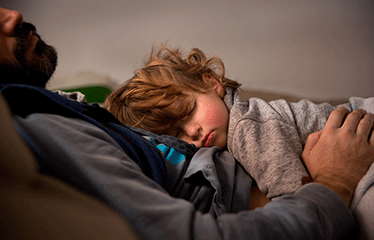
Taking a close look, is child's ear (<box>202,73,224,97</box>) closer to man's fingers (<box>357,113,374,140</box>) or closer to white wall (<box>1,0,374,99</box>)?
white wall (<box>1,0,374,99</box>)

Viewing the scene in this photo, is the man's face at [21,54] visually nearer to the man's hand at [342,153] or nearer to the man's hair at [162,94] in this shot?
the man's hair at [162,94]

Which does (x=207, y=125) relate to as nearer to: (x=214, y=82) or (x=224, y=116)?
(x=224, y=116)

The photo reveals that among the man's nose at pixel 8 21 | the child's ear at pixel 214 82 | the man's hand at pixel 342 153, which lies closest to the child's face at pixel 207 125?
the child's ear at pixel 214 82

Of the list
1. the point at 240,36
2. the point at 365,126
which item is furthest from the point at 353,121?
the point at 240,36

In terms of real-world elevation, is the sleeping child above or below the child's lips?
above

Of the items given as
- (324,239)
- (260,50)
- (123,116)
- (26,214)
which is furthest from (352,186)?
(260,50)

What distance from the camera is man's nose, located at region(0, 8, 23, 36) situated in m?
0.64

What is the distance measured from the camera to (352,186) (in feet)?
1.76

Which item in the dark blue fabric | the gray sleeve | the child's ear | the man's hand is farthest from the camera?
the child's ear

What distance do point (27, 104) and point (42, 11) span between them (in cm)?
139

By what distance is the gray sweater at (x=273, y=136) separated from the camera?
618mm

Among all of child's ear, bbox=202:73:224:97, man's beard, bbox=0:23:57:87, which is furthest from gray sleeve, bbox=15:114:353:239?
child's ear, bbox=202:73:224:97

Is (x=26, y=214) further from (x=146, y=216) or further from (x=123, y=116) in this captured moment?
(x=123, y=116)

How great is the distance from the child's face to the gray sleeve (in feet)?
1.53
